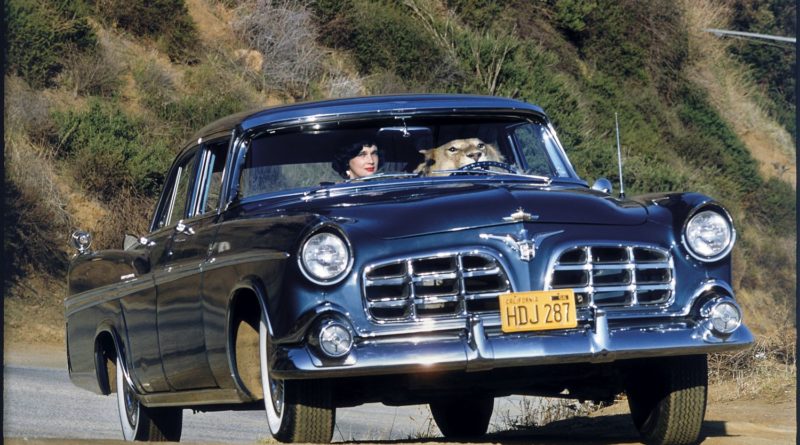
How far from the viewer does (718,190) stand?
35531 millimetres

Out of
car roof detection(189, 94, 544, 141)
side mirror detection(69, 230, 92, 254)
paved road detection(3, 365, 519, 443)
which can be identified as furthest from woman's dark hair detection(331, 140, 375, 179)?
paved road detection(3, 365, 519, 443)

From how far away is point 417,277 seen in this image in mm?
6027

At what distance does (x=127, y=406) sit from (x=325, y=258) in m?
3.19

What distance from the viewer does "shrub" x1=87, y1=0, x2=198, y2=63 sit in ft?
92.0

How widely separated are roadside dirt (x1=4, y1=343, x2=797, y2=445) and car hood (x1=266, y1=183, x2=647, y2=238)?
115cm

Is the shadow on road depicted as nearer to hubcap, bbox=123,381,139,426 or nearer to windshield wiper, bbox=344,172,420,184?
windshield wiper, bbox=344,172,420,184

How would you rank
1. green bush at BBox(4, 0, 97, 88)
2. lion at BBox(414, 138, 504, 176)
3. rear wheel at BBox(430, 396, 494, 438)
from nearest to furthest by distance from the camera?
lion at BBox(414, 138, 504, 176) → rear wheel at BBox(430, 396, 494, 438) → green bush at BBox(4, 0, 97, 88)

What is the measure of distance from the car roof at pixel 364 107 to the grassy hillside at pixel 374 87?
6.18 m

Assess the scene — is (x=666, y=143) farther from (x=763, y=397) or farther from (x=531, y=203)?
(x=531, y=203)

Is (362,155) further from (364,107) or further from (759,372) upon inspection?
(759,372)

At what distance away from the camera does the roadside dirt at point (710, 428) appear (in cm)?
758

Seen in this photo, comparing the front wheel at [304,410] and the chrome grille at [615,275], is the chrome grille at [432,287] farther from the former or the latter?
the front wheel at [304,410]

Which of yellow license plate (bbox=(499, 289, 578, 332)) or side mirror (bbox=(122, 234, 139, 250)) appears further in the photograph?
side mirror (bbox=(122, 234, 139, 250))

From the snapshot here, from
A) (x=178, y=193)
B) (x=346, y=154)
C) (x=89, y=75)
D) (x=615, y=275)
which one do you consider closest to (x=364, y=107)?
(x=346, y=154)
